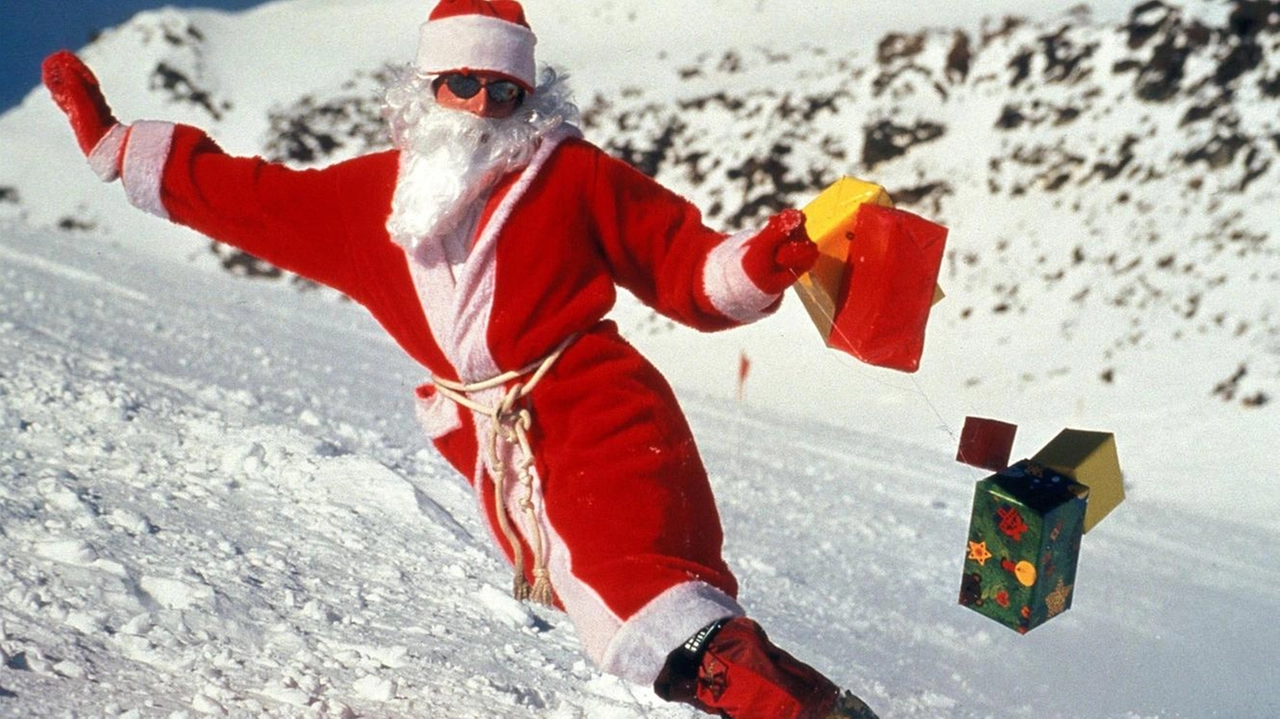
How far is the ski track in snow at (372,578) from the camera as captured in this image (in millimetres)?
2324

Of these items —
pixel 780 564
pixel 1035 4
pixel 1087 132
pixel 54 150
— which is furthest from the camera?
pixel 54 150

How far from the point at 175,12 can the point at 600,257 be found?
37.4 metres

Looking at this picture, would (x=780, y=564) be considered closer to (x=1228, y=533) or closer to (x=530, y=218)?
(x=530, y=218)

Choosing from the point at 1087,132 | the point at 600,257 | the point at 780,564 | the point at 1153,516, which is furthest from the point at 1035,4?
the point at 600,257

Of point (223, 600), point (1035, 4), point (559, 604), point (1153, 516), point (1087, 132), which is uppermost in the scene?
point (1035, 4)

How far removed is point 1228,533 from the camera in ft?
23.8

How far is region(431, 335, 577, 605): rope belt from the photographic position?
2.17 meters

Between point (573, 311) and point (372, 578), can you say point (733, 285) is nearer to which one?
point (573, 311)

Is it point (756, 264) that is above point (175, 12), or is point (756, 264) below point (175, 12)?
below

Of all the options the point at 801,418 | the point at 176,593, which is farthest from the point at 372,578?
the point at 801,418

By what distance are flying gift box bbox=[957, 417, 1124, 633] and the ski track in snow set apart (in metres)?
0.86

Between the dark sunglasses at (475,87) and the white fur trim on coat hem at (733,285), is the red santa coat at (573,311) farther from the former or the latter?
the dark sunglasses at (475,87)

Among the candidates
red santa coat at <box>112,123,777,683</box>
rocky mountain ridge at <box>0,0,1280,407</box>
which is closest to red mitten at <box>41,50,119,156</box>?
red santa coat at <box>112,123,777,683</box>

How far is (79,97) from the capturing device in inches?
95.3
